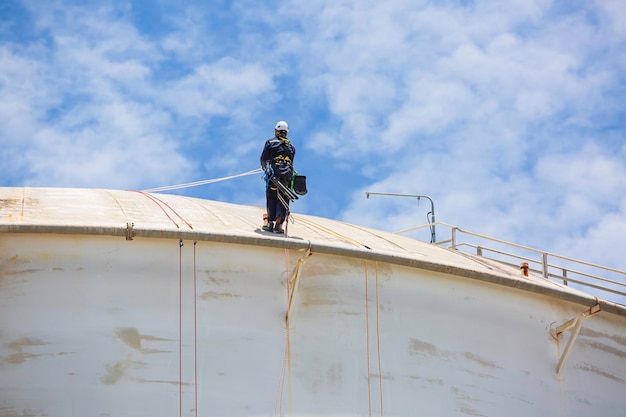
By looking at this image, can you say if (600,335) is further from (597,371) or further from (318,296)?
(318,296)

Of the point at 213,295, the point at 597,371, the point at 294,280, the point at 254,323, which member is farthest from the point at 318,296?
the point at 597,371

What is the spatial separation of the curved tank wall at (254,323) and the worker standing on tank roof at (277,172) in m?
0.52

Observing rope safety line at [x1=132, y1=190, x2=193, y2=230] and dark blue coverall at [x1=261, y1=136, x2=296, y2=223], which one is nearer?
rope safety line at [x1=132, y1=190, x2=193, y2=230]

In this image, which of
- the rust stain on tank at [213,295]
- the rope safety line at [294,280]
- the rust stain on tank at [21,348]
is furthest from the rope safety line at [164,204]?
the rust stain on tank at [21,348]

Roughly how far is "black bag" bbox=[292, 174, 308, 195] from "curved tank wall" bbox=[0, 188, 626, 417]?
0.83 meters

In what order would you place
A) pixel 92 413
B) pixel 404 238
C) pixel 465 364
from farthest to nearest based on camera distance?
pixel 404 238, pixel 465 364, pixel 92 413

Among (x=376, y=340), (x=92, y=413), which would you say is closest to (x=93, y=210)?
(x=92, y=413)

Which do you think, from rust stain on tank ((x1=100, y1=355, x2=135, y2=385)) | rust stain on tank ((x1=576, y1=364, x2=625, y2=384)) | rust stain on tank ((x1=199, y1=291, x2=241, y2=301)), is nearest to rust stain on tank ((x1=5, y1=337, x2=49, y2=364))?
rust stain on tank ((x1=100, y1=355, x2=135, y2=385))

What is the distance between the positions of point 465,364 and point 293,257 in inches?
143

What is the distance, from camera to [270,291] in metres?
20.0

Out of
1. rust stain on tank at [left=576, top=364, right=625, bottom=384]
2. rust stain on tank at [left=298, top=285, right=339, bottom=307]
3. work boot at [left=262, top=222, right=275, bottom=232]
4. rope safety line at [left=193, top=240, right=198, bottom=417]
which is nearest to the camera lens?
rope safety line at [left=193, top=240, right=198, bottom=417]

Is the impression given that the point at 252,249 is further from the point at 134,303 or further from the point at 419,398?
the point at 419,398

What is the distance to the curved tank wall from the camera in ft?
60.5

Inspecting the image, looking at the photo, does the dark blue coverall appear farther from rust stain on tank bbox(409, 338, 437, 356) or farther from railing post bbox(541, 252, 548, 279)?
railing post bbox(541, 252, 548, 279)
